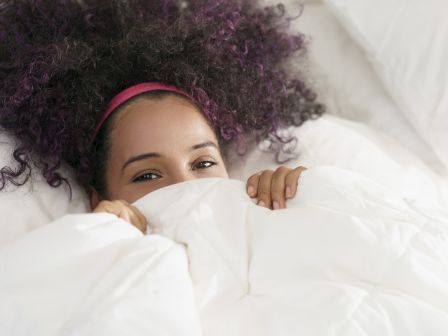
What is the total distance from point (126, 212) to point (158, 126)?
204 mm

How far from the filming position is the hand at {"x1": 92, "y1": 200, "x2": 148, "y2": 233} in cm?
83

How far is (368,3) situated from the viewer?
1258mm

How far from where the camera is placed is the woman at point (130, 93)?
100 cm

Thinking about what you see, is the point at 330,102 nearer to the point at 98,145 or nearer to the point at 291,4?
the point at 291,4

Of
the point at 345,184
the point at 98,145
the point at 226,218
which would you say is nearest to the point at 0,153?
the point at 98,145

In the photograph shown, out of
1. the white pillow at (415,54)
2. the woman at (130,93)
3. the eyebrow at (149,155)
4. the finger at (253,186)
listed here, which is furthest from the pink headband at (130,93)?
the white pillow at (415,54)

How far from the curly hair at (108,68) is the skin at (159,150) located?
→ 0.20ft

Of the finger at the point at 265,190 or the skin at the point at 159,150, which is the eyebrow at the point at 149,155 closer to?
the skin at the point at 159,150

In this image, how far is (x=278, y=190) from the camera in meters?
0.89

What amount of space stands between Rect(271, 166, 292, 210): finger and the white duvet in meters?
0.03

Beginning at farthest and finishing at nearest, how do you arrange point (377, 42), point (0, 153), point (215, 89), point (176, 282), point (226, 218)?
point (377, 42)
point (215, 89)
point (0, 153)
point (226, 218)
point (176, 282)

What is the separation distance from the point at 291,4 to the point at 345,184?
0.68m

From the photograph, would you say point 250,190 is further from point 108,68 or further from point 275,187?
point 108,68

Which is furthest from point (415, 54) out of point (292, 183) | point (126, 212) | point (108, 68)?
point (126, 212)
